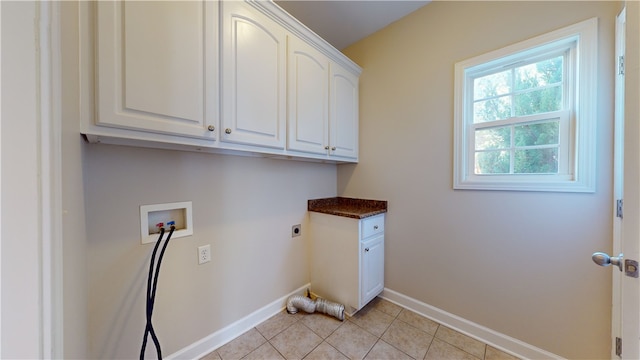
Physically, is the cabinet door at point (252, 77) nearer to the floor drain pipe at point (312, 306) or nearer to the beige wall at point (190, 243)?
the beige wall at point (190, 243)

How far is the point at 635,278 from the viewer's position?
0.63 meters

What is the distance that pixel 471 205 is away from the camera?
63.2 inches

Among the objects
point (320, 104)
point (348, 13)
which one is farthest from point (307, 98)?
point (348, 13)

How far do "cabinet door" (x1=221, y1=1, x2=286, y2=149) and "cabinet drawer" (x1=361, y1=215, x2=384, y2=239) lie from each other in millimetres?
942

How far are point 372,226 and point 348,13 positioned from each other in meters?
1.85

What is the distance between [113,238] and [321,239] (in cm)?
142

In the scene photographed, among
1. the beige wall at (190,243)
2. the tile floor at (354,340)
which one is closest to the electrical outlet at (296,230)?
the beige wall at (190,243)

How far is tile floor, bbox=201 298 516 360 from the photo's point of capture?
4.63ft

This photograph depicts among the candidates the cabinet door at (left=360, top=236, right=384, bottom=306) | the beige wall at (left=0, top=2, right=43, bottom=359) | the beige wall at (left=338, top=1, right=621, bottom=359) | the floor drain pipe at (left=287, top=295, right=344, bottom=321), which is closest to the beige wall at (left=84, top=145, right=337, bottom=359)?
the floor drain pipe at (left=287, top=295, right=344, bottom=321)

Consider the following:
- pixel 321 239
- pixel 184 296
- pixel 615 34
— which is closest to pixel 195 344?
pixel 184 296

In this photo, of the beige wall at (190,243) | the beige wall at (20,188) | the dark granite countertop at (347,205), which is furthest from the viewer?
the dark granite countertop at (347,205)

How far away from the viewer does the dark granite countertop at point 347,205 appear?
1872 millimetres

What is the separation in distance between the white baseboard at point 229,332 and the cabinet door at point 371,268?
0.66m

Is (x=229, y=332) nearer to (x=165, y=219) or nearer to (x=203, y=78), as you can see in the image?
(x=165, y=219)
